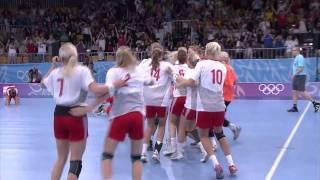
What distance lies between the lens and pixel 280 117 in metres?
12.6

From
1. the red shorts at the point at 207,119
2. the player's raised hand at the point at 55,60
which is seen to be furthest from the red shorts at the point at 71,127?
the red shorts at the point at 207,119

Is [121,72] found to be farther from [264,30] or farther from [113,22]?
[113,22]

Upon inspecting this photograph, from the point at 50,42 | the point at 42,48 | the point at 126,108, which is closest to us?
the point at 126,108

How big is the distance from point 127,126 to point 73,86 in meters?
0.76

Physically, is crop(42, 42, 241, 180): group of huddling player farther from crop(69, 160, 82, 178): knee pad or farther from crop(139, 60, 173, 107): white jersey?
crop(139, 60, 173, 107): white jersey

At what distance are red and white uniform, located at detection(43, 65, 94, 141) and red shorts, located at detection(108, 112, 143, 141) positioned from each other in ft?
1.16

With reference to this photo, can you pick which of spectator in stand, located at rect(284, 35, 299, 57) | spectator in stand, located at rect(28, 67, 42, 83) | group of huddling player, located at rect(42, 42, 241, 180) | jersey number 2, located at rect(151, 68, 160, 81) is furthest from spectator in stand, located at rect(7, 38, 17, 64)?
group of huddling player, located at rect(42, 42, 241, 180)

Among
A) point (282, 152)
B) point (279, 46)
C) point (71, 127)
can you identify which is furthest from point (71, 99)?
point (279, 46)

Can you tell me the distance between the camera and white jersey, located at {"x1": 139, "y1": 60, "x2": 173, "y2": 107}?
7.65m

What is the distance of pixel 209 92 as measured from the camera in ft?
22.7

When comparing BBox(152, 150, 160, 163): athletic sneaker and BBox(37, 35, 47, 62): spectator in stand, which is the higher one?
BBox(37, 35, 47, 62): spectator in stand

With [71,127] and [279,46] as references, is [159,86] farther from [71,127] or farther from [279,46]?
[279,46]

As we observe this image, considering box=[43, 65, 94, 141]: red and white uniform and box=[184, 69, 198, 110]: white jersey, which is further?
box=[184, 69, 198, 110]: white jersey

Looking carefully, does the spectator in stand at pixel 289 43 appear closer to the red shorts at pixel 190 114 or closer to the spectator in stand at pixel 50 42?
the spectator in stand at pixel 50 42
